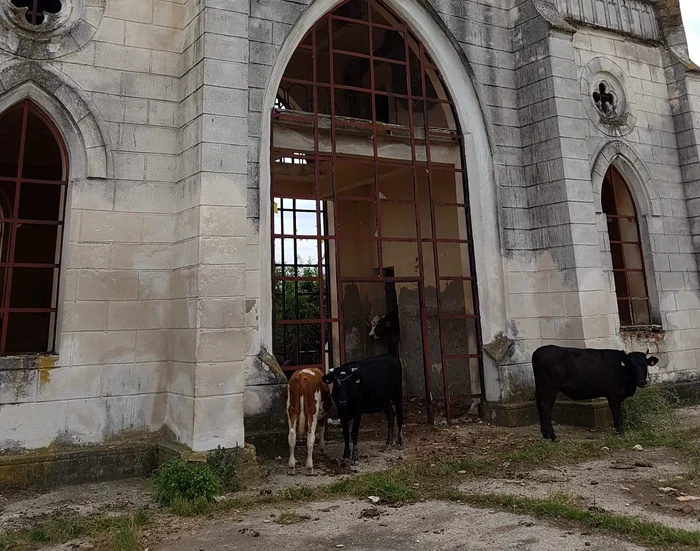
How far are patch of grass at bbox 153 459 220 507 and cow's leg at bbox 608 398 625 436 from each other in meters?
5.16

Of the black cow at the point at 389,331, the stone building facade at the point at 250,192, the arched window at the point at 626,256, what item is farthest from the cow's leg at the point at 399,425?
the arched window at the point at 626,256

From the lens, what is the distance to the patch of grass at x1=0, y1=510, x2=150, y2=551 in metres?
4.05

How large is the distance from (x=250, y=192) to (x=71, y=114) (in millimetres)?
2181

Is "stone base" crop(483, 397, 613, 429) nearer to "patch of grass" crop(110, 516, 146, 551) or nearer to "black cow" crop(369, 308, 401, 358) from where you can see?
"black cow" crop(369, 308, 401, 358)

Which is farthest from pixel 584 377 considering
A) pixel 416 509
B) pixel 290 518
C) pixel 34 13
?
pixel 34 13

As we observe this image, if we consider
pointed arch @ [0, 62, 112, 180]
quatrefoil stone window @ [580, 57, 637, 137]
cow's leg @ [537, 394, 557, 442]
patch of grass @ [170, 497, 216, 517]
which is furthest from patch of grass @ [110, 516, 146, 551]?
quatrefoil stone window @ [580, 57, 637, 137]

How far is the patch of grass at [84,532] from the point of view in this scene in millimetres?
4051

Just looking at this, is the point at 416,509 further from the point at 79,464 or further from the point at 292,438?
the point at 79,464

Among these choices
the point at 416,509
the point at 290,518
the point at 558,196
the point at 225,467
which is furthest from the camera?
the point at 558,196

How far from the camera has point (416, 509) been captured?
467cm

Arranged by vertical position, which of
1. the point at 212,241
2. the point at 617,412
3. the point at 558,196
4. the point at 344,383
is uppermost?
the point at 558,196

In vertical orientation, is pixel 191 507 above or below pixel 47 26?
below

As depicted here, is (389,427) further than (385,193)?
No

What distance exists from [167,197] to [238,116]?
1350 mm
